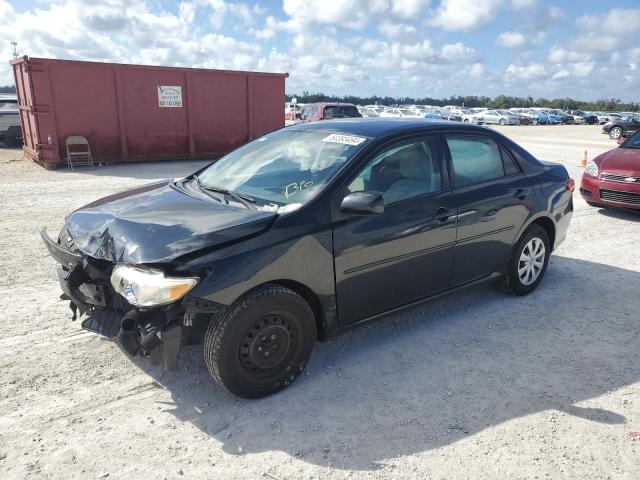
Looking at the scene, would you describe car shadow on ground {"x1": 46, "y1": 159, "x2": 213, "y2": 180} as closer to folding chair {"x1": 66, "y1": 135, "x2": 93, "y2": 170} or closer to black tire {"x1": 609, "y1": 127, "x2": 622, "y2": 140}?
folding chair {"x1": 66, "y1": 135, "x2": 93, "y2": 170}

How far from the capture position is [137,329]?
2.82m

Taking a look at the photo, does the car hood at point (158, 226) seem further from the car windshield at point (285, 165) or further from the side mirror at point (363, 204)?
the side mirror at point (363, 204)

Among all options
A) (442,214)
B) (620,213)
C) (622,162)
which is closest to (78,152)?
(442,214)

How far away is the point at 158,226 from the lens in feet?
10.0

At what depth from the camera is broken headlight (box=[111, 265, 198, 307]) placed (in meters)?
2.69

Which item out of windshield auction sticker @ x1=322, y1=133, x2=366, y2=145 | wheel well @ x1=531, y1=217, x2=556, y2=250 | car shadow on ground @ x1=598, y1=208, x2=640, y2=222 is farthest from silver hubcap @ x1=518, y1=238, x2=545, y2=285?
car shadow on ground @ x1=598, y1=208, x2=640, y2=222

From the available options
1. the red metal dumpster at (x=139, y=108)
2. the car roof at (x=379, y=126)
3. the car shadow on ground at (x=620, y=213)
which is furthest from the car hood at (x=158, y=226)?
the red metal dumpster at (x=139, y=108)

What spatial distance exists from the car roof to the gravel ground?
1572 millimetres

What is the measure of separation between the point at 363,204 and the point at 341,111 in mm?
15268

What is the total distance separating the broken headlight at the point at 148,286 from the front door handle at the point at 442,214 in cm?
191

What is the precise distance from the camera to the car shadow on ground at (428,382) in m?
2.83

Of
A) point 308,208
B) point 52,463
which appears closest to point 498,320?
point 308,208

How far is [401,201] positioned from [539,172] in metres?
1.90

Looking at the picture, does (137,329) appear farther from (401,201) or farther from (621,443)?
(621,443)
